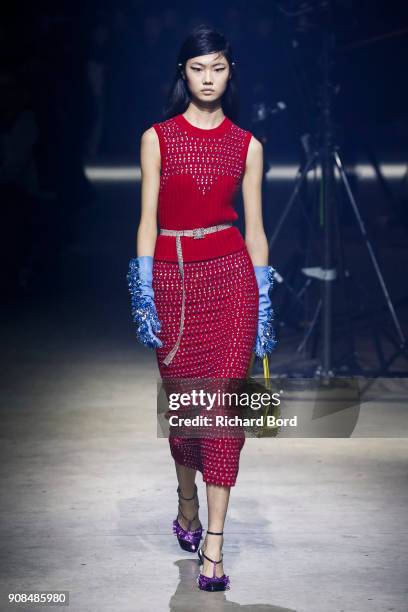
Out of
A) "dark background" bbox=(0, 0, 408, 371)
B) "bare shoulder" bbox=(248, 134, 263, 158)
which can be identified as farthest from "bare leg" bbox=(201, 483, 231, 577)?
"dark background" bbox=(0, 0, 408, 371)

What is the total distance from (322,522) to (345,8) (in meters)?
2.99

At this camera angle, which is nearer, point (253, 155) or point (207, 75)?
point (207, 75)

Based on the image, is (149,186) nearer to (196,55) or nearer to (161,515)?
(196,55)

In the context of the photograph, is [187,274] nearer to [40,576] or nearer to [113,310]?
[40,576]

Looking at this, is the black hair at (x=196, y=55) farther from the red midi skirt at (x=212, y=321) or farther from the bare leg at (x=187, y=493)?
the bare leg at (x=187, y=493)

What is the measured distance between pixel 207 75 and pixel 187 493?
4.30ft

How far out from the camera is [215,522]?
4191 mm

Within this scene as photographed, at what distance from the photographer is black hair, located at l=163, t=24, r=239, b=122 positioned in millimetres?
4195

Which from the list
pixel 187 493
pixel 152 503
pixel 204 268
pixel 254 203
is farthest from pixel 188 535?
pixel 254 203

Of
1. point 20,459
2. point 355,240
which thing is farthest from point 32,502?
point 355,240

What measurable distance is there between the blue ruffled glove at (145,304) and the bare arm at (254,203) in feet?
1.08

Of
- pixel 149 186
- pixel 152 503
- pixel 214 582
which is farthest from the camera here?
Answer: pixel 152 503

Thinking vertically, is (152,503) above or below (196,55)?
below

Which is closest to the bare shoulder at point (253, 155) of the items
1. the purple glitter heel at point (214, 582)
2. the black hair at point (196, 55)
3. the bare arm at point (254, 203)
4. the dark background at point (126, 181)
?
the bare arm at point (254, 203)
